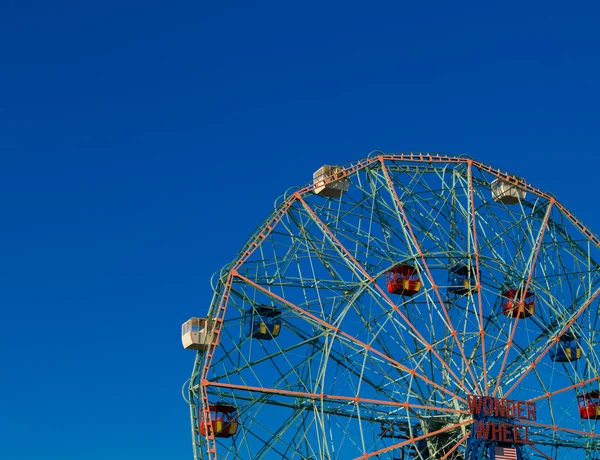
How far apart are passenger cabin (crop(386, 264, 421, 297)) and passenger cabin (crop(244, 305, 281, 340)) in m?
7.03

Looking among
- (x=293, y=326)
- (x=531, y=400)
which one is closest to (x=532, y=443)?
(x=531, y=400)

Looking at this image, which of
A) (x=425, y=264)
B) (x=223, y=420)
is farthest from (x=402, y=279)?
(x=223, y=420)

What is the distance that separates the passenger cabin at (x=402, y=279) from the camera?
71625 millimetres

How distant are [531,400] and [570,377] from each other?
9896 millimetres

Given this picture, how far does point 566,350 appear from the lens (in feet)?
257

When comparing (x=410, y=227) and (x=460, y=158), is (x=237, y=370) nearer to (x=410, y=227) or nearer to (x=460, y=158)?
(x=410, y=227)

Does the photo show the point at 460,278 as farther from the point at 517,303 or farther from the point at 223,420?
the point at 223,420

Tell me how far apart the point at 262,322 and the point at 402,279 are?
29.0ft

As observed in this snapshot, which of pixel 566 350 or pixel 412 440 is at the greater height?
pixel 566 350

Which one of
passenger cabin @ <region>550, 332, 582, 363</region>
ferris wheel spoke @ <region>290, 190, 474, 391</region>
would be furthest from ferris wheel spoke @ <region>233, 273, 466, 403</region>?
passenger cabin @ <region>550, 332, 582, 363</region>

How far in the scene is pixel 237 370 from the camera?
69.4m

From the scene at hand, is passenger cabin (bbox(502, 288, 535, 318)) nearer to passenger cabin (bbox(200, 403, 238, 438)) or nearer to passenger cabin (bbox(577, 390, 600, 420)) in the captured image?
passenger cabin (bbox(577, 390, 600, 420))

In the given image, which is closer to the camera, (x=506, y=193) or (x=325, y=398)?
(x=325, y=398)

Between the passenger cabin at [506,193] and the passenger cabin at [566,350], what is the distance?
960 centimetres
